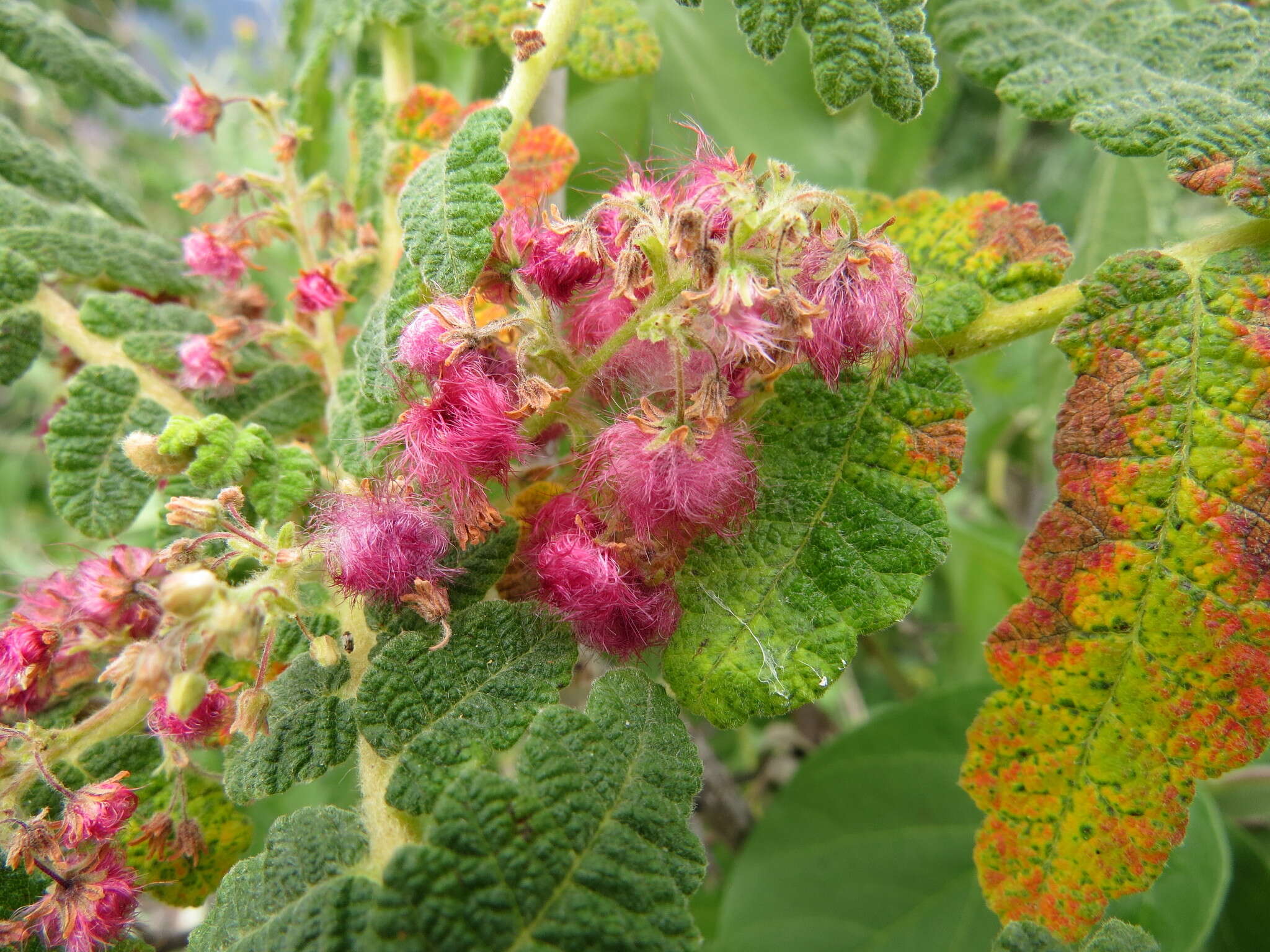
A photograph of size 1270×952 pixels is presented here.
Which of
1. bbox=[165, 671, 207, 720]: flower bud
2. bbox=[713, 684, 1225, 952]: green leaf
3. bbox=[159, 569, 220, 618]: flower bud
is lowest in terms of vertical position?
bbox=[713, 684, 1225, 952]: green leaf

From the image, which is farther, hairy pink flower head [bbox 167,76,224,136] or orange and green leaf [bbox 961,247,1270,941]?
hairy pink flower head [bbox 167,76,224,136]

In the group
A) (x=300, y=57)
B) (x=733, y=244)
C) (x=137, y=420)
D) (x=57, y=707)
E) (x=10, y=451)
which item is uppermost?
(x=733, y=244)

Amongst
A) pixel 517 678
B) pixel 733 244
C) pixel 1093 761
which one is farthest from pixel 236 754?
pixel 1093 761

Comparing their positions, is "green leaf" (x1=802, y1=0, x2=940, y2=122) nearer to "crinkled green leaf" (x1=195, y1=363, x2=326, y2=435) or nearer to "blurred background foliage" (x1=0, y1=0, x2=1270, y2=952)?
"blurred background foliage" (x1=0, y1=0, x2=1270, y2=952)

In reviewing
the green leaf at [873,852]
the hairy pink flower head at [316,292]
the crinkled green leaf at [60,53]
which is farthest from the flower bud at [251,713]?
the crinkled green leaf at [60,53]

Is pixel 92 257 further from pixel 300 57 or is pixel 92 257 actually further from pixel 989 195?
pixel 989 195

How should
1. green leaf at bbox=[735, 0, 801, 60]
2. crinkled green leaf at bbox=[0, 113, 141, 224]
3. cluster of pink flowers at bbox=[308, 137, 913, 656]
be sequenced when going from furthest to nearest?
crinkled green leaf at bbox=[0, 113, 141, 224]
green leaf at bbox=[735, 0, 801, 60]
cluster of pink flowers at bbox=[308, 137, 913, 656]

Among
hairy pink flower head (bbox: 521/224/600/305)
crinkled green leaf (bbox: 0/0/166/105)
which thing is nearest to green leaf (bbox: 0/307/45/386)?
crinkled green leaf (bbox: 0/0/166/105)
